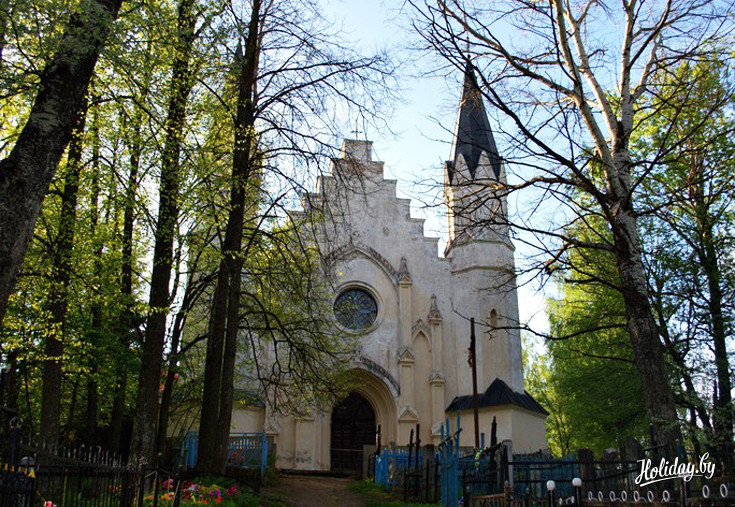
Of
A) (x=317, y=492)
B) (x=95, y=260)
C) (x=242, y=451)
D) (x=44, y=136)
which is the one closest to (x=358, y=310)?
(x=242, y=451)

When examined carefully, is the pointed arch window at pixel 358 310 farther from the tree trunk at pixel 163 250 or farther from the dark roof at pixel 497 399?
the tree trunk at pixel 163 250

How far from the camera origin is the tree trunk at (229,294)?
13.4 m

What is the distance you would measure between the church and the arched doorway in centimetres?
4

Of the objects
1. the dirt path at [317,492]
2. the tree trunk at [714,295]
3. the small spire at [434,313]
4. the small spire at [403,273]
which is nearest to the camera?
the dirt path at [317,492]

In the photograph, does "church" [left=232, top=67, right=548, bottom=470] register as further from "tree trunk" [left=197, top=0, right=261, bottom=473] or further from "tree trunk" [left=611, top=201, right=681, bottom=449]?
"tree trunk" [left=611, top=201, right=681, bottom=449]

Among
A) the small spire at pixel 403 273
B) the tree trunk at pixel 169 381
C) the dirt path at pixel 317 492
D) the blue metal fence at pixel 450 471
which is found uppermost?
the small spire at pixel 403 273

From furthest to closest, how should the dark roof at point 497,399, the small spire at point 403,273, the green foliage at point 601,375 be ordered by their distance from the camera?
1. the small spire at point 403,273
2. the dark roof at point 497,399
3. the green foliage at point 601,375

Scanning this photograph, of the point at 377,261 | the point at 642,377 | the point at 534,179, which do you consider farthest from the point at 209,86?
the point at 377,261

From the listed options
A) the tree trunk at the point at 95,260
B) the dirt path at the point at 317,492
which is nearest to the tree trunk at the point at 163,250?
the tree trunk at the point at 95,260

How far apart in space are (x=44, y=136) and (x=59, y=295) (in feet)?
21.8

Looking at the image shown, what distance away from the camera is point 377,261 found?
2845 centimetres

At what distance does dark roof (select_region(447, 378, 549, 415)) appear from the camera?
1010 inches

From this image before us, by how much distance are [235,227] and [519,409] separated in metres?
15.6

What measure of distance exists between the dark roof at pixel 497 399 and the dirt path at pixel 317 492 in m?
6.29
